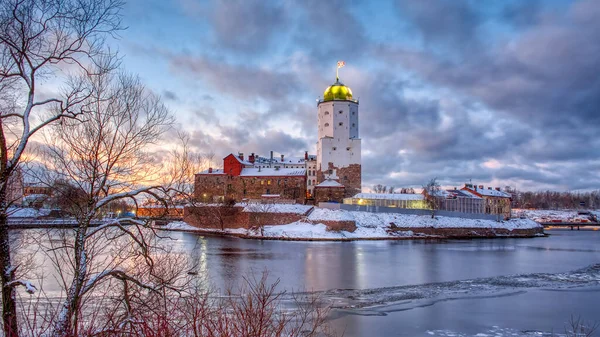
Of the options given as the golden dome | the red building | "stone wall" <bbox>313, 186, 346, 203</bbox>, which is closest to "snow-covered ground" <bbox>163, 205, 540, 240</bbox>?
"stone wall" <bbox>313, 186, 346, 203</bbox>

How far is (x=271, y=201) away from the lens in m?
Answer: 57.1

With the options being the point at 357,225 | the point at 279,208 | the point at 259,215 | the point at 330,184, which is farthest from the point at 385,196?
the point at 259,215

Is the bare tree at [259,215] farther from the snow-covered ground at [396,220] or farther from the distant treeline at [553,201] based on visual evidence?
the distant treeline at [553,201]

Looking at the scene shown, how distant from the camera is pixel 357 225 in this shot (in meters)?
48.9

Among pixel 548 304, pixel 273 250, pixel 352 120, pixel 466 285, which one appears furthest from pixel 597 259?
pixel 352 120

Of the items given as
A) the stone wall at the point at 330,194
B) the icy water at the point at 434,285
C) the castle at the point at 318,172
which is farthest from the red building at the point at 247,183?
the icy water at the point at 434,285

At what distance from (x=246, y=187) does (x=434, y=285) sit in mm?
44385

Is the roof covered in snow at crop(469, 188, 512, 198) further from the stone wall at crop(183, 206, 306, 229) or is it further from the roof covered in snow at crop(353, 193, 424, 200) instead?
the stone wall at crop(183, 206, 306, 229)

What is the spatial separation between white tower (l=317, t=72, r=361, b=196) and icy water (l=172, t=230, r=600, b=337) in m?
23.7

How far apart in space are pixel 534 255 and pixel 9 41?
3743 centimetres

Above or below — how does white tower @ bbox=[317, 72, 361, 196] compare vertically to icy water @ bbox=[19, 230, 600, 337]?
above

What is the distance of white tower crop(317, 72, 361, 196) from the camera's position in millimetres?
58941

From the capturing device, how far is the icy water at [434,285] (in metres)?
Result: 12.8

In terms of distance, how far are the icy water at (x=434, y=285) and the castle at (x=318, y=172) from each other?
23955mm
